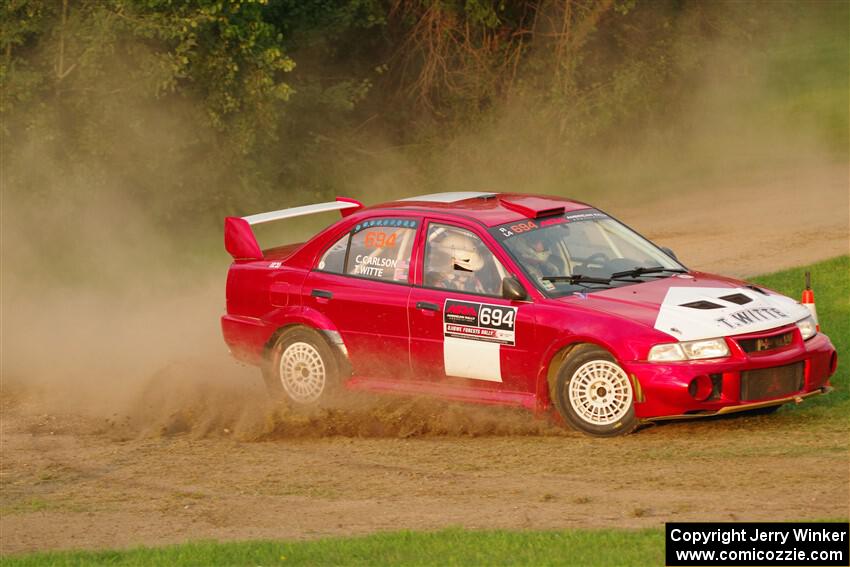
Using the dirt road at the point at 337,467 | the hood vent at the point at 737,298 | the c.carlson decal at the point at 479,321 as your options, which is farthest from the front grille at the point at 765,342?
the c.carlson decal at the point at 479,321

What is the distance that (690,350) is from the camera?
8875 mm

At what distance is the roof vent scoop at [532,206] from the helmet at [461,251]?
545 mm

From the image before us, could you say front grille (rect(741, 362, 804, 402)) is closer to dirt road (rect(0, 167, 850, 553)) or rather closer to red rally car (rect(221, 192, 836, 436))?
red rally car (rect(221, 192, 836, 436))

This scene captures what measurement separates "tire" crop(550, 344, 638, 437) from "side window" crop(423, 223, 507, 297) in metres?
0.83

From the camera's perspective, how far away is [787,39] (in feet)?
125

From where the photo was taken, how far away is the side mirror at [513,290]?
31.2 feet

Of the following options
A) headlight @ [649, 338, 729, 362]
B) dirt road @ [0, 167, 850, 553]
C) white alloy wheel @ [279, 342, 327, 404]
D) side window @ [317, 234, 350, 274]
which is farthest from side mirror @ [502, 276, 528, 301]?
white alloy wheel @ [279, 342, 327, 404]

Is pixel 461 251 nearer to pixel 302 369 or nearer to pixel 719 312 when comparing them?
pixel 302 369

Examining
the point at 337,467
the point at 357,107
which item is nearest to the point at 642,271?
the point at 337,467

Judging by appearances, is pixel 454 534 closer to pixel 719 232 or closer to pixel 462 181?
pixel 719 232

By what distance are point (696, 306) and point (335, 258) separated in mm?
3008

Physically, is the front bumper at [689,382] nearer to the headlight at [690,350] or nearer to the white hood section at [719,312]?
the headlight at [690,350]

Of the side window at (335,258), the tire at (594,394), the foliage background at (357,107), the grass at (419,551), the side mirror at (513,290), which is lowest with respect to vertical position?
the grass at (419,551)

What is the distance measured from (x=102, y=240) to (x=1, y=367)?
8215 mm
